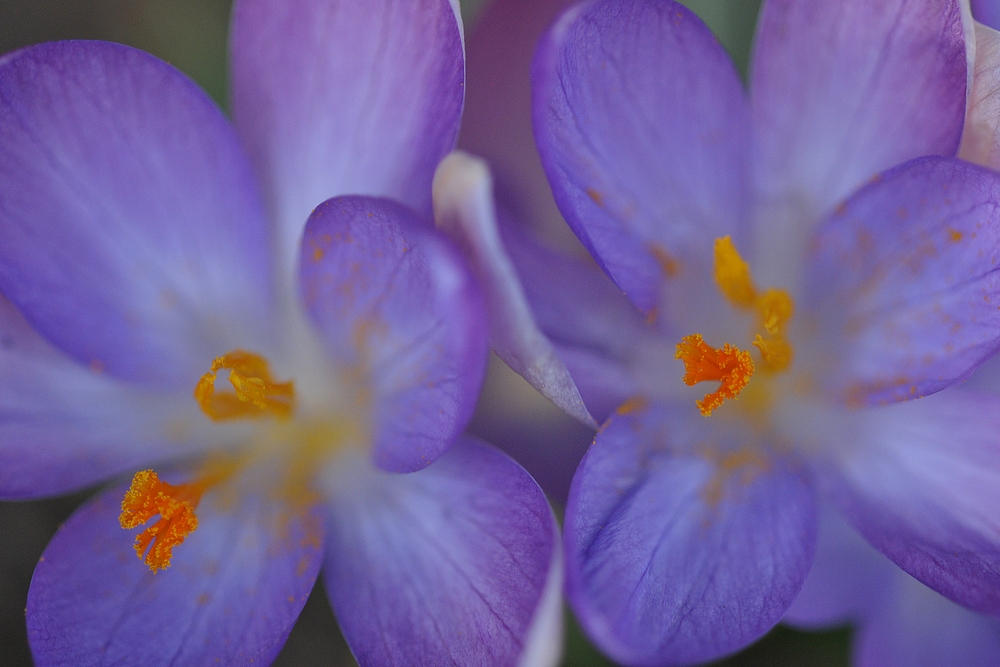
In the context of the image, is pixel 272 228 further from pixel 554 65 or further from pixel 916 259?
pixel 916 259

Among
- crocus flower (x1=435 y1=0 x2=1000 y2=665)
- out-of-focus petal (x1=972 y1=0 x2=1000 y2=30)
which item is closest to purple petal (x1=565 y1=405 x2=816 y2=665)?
crocus flower (x1=435 y1=0 x2=1000 y2=665)

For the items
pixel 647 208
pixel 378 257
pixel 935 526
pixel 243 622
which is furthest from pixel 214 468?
pixel 935 526

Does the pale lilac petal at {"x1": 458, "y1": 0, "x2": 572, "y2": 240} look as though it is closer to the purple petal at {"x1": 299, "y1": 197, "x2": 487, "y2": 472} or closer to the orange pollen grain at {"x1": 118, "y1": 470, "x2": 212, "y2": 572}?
the purple petal at {"x1": 299, "y1": 197, "x2": 487, "y2": 472}

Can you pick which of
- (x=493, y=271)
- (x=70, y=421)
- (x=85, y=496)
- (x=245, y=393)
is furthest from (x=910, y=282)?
(x=85, y=496)

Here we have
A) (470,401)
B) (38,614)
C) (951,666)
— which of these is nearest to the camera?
(470,401)

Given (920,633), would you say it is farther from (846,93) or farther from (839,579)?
(846,93)

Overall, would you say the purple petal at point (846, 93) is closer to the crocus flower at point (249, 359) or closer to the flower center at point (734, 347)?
the flower center at point (734, 347)

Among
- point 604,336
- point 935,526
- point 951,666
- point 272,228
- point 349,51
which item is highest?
point 349,51

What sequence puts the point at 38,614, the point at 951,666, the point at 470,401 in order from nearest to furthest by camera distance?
the point at 470,401, the point at 38,614, the point at 951,666
